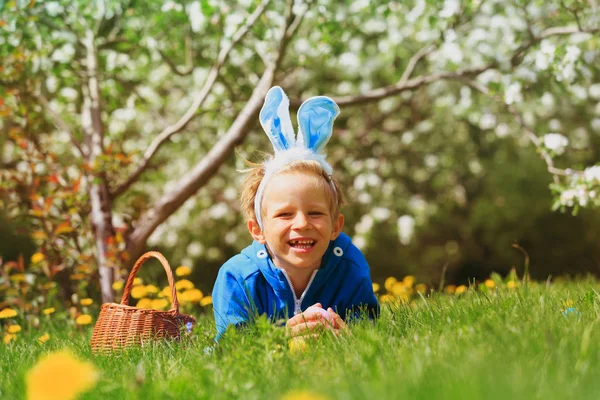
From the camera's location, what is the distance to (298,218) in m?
2.53

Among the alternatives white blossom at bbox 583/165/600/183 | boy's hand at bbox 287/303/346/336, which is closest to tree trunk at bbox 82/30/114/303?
boy's hand at bbox 287/303/346/336

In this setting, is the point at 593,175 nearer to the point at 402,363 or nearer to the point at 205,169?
the point at 205,169

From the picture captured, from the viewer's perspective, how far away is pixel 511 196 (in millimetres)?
7379

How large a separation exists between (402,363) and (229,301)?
1097mm

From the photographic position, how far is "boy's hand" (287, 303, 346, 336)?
2205 millimetres

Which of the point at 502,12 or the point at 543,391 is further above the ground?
the point at 502,12

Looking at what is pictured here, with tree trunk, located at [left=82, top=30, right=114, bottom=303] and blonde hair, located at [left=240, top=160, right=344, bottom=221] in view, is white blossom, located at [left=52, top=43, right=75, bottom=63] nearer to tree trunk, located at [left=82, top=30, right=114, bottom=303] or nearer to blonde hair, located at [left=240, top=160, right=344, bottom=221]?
tree trunk, located at [left=82, top=30, right=114, bottom=303]

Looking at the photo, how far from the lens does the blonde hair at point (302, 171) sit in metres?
2.64

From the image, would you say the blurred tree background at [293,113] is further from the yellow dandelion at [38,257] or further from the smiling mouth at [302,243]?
the smiling mouth at [302,243]

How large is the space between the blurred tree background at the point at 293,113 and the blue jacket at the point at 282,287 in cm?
170

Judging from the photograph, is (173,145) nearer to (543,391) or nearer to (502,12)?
(502,12)

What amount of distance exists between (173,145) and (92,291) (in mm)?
2298

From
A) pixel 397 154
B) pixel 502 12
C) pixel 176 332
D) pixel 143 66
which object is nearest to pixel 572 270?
pixel 397 154

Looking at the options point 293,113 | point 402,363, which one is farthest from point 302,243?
point 293,113
